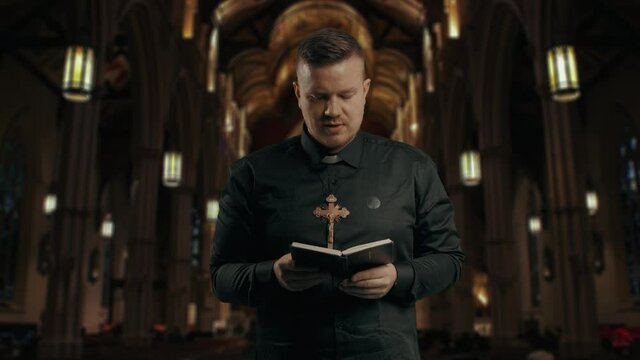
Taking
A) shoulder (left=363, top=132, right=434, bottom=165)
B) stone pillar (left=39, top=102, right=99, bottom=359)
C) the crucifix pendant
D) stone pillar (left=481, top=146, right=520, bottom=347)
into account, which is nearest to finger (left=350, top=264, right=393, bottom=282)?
the crucifix pendant

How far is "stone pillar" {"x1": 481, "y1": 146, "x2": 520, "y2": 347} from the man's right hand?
14801 mm

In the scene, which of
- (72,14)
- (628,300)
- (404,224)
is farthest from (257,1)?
(404,224)

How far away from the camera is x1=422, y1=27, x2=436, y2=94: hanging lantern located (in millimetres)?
25483

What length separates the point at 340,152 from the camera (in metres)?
1.72

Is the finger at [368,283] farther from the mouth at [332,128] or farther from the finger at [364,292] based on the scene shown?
the mouth at [332,128]

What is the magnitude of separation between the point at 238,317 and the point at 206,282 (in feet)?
26.7

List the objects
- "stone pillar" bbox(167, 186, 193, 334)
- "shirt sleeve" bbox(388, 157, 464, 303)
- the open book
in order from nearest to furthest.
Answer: the open book, "shirt sleeve" bbox(388, 157, 464, 303), "stone pillar" bbox(167, 186, 193, 334)

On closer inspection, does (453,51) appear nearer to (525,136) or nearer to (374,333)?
(525,136)

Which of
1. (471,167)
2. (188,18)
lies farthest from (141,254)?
(188,18)

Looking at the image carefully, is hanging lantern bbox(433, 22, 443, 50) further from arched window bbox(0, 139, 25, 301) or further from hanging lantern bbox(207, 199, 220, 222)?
arched window bbox(0, 139, 25, 301)

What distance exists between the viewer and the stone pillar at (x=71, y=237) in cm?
1095

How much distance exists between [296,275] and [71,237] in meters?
11.1

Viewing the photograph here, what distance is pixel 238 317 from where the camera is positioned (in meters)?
33.5

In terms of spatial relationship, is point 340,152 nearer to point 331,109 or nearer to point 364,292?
point 331,109
